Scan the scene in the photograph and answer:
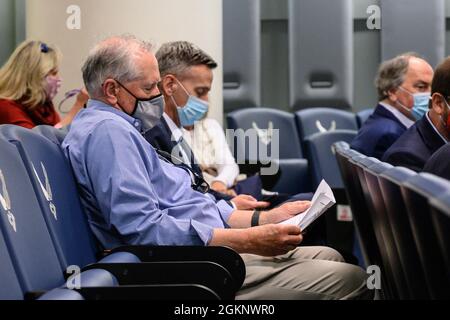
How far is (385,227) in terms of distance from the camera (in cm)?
227

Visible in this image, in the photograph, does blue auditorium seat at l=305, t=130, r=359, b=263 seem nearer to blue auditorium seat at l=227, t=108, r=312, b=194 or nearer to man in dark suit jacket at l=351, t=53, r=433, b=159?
blue auditorium seat at l=227, t=108, r=312, b=194

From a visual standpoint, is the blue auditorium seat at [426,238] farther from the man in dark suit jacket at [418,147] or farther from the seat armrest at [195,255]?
the man in dark suit jacket at [418,147]

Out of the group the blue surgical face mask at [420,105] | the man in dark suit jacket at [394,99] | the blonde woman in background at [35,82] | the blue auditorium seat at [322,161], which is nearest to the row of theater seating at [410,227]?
the man in dark suit jacket at [394,99]

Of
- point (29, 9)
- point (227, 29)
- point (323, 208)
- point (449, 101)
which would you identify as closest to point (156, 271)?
point (323, 208)

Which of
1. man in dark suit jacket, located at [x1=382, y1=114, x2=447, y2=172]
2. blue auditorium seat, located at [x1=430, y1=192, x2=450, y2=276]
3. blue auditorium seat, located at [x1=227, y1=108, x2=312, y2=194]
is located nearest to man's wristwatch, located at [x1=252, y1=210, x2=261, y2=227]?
man in dark suit jacket, located at [x1=382, y1=114, x2=447, y2=172]

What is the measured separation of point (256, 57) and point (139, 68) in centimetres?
526

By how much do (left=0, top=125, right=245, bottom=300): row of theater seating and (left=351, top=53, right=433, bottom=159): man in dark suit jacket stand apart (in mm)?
2128

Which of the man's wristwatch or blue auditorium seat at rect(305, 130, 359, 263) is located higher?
the man's wristwatch

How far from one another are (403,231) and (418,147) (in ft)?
4.54

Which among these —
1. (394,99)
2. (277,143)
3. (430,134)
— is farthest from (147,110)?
(277,143)

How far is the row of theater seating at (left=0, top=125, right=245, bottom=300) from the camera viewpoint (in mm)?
1752

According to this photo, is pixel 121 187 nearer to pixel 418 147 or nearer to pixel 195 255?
pixel 195 255

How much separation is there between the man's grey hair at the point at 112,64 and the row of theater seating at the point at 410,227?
81 centimetres
